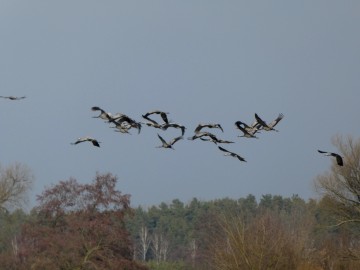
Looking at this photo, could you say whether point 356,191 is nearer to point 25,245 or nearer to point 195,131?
point 25,245

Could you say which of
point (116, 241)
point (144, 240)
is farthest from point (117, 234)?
point (144, 240)

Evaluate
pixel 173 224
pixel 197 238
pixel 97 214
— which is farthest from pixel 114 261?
pixel 173 224

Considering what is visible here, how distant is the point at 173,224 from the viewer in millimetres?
104812

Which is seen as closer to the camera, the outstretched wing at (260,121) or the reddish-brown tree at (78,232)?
the outstretched wing at (260,121)

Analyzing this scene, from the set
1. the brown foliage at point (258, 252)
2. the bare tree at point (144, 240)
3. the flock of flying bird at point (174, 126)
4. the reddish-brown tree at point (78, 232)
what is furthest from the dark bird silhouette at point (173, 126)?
the bare tree at point (144, 240)

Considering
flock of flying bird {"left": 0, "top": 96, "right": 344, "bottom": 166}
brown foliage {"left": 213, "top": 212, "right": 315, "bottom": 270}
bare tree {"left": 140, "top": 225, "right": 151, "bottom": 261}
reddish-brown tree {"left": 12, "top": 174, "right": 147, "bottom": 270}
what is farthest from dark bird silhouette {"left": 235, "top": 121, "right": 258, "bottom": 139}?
bare tree {"left": 140, "top": 225, "right": 151, "bottom": 261}

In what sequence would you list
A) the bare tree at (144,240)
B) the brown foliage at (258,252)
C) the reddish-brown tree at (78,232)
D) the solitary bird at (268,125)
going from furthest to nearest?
1. the bare tree at (144,240)
2. the reddish-brown tree at (78,232)
3. the brown foliage at (258,252)
4. the solitary bird at (268,125)

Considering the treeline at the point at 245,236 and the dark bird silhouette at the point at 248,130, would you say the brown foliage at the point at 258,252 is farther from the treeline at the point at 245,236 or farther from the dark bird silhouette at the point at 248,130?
the dark bird silhouette at the point at 248,130

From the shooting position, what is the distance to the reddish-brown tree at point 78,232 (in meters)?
43.3

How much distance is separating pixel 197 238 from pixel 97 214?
133 feet

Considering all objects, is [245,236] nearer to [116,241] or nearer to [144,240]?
[116,241]

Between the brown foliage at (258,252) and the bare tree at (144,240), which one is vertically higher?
the bare tree at (144,240)

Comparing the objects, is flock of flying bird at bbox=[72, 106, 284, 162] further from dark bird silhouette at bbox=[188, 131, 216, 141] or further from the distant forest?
the distant forest

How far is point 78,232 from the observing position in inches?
1750
